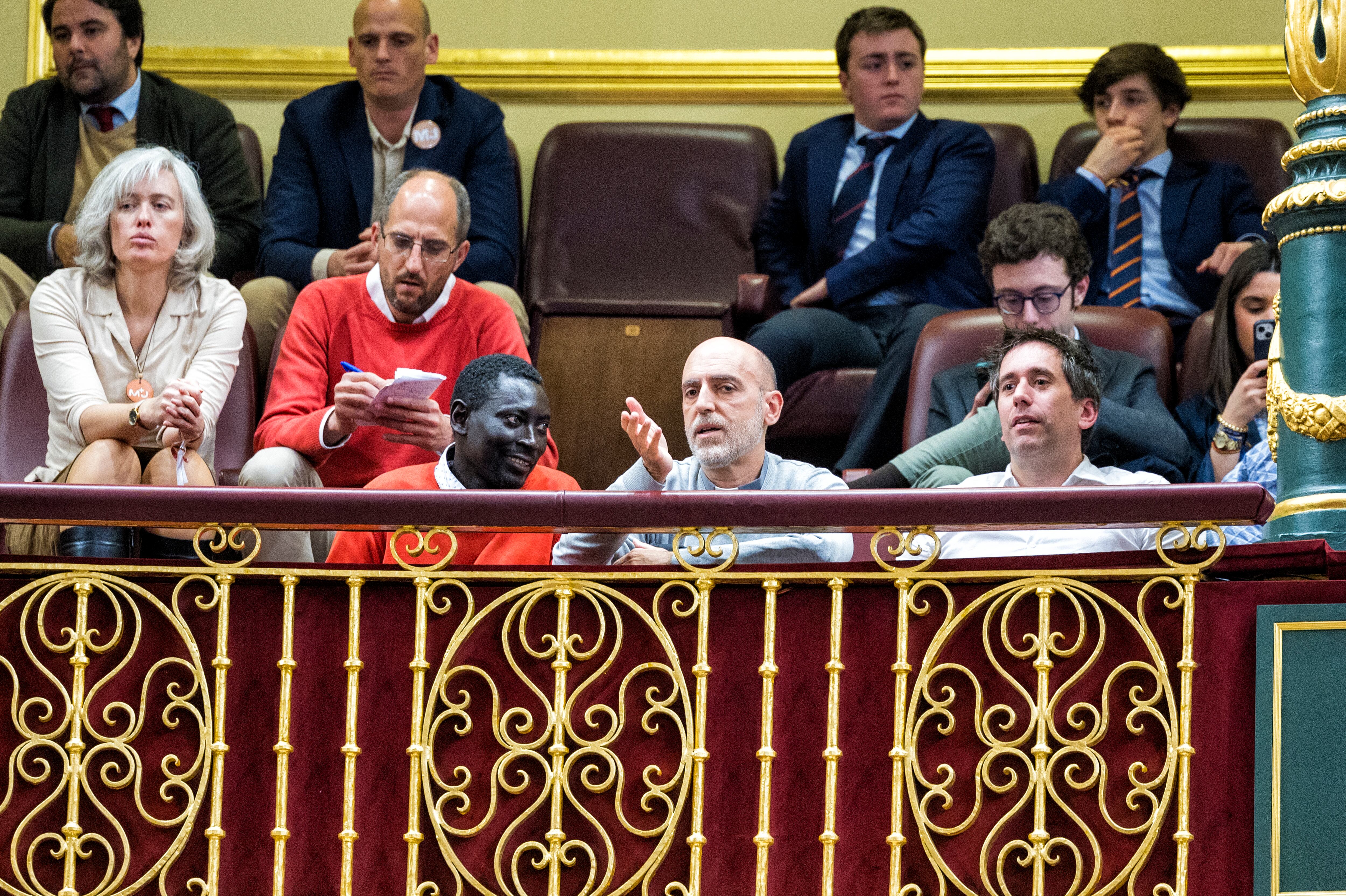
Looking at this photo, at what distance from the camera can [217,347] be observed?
2729 millimetres

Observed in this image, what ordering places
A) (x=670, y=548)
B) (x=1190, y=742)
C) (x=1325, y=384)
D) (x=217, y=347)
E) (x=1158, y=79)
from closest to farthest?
(x=1190, y=742)
(x=1325, y=384)
(x=670, y=548)
(x=217, y=347)
(x=1158, y=79)

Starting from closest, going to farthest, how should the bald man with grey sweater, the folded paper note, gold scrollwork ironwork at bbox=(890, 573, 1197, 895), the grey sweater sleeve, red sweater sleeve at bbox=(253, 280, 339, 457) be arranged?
gold scrollwork ironwork at bbox=(890, 573, 1197, 895), the grey sweater sleeve, the bald man with grey sweater, the folded paper note, red sweater sleeve at bbox=(253, 280, 339, 457)

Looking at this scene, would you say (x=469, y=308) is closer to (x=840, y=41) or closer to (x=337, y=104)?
(x=337, y=104)

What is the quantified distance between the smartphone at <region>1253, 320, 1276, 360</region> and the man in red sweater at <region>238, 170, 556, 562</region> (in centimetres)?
129

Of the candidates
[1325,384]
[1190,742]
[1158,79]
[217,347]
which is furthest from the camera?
[1158,79]

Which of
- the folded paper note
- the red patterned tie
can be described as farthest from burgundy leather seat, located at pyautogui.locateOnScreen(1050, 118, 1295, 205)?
the red patterned tie

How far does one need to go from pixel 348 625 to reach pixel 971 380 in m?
1.44

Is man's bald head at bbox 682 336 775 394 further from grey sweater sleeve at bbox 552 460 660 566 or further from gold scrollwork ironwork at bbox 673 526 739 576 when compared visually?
gold scrollwork ironwork at bbox 673 526 739 576

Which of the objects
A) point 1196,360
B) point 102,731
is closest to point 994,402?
point 1196,360

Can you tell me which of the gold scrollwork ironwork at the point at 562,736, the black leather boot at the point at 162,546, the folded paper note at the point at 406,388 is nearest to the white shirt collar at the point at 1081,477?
the gold scrollwork ironwork at the point at 562,736

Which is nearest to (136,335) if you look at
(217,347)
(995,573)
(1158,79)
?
A: (217,347)

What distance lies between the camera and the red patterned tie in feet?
11.4

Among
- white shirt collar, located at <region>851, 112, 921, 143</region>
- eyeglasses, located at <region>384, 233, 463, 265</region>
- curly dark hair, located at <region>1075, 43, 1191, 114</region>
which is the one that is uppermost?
curly dark hair, located at <region>1075, 43, 1191, 114</region>

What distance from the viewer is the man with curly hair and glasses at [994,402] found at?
8.50 ft
